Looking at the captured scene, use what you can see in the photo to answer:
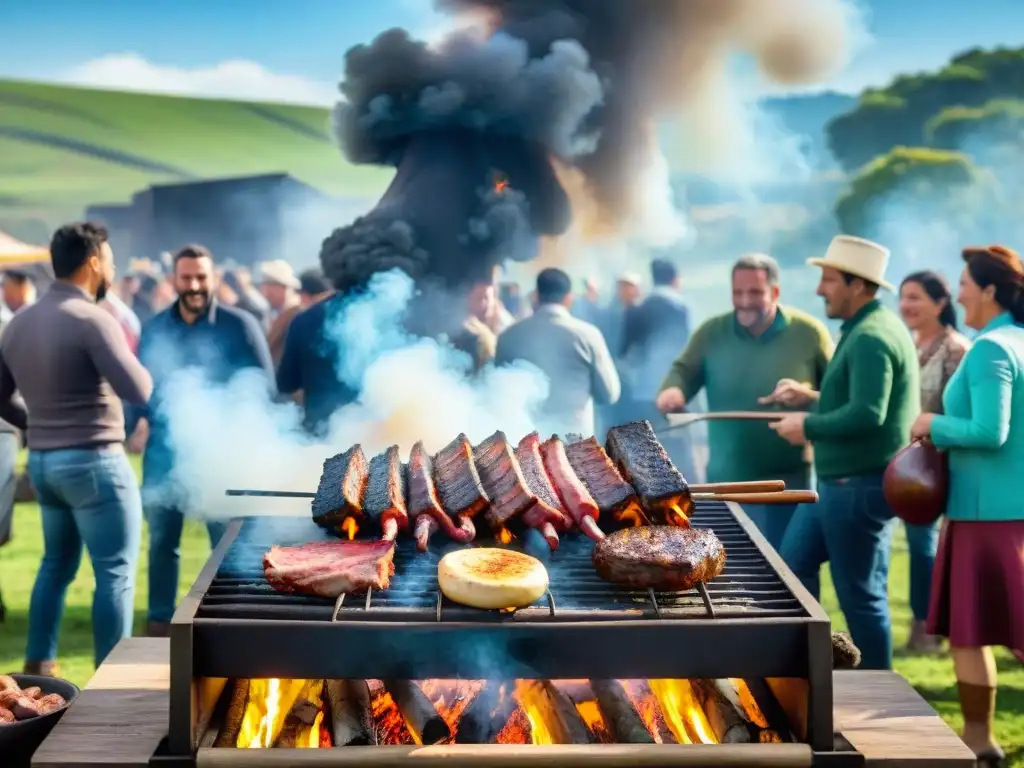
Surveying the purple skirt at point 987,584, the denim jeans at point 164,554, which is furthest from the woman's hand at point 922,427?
the denim jeans at point 164,554

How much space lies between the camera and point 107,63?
2509 cm

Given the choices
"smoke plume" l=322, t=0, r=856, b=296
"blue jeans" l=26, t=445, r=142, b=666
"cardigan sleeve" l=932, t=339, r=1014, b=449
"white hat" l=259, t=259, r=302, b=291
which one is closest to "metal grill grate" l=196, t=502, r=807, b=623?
"cardigan sleeve" l=932, t=339, r=1014, b=449

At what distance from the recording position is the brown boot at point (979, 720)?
13.8ft

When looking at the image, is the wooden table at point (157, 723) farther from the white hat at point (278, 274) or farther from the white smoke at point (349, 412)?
the white hat at point (278, 274)

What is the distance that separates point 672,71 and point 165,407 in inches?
148

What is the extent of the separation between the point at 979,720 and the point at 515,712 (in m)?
2.33

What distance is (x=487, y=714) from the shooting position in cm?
314

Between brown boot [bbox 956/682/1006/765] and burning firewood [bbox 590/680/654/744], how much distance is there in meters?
1.95

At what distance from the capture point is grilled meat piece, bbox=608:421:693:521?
10.6ft

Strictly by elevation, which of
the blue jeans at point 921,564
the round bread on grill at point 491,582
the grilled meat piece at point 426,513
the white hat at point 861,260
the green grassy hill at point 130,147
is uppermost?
the green grassy hill at point 130,147

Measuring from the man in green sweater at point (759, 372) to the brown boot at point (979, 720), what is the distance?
1544mm

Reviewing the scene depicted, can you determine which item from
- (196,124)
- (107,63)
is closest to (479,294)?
(107,63)

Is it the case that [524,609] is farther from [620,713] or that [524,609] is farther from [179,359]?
[179,359]

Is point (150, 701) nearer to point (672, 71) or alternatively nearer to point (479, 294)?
point (479, 294)
